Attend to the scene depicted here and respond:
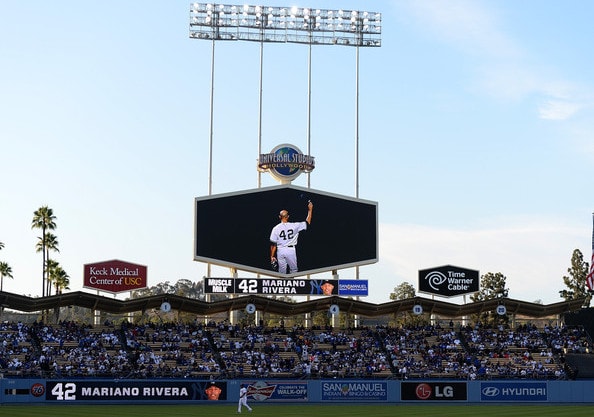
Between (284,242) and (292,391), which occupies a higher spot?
(284,242)

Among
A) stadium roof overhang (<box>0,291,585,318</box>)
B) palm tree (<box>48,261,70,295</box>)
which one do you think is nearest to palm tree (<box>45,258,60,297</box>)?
palm tree (<box>48,261,70,295</box>)

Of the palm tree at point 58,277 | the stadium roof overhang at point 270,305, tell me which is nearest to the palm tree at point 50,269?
the palm tree at point 58,277

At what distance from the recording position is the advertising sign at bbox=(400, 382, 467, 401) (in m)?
56.4

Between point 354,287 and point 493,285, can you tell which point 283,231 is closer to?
point 354,287

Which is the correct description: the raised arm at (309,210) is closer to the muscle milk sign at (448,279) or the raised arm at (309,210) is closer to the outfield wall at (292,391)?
the muscle milk sign at (448,279)

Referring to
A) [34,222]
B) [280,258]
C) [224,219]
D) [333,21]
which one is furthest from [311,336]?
[34,222]

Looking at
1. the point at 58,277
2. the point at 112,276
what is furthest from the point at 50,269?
the point at 112,276

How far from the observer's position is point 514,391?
57312mm

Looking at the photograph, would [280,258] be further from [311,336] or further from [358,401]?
[358,401]

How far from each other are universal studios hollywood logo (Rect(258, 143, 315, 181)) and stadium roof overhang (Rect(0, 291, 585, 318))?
9.18 metres

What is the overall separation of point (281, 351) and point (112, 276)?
42.5ft

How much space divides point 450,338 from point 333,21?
26842 mm

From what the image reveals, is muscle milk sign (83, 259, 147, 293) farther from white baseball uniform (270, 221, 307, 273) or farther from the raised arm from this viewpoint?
the raised arm

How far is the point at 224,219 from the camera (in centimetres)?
6359
